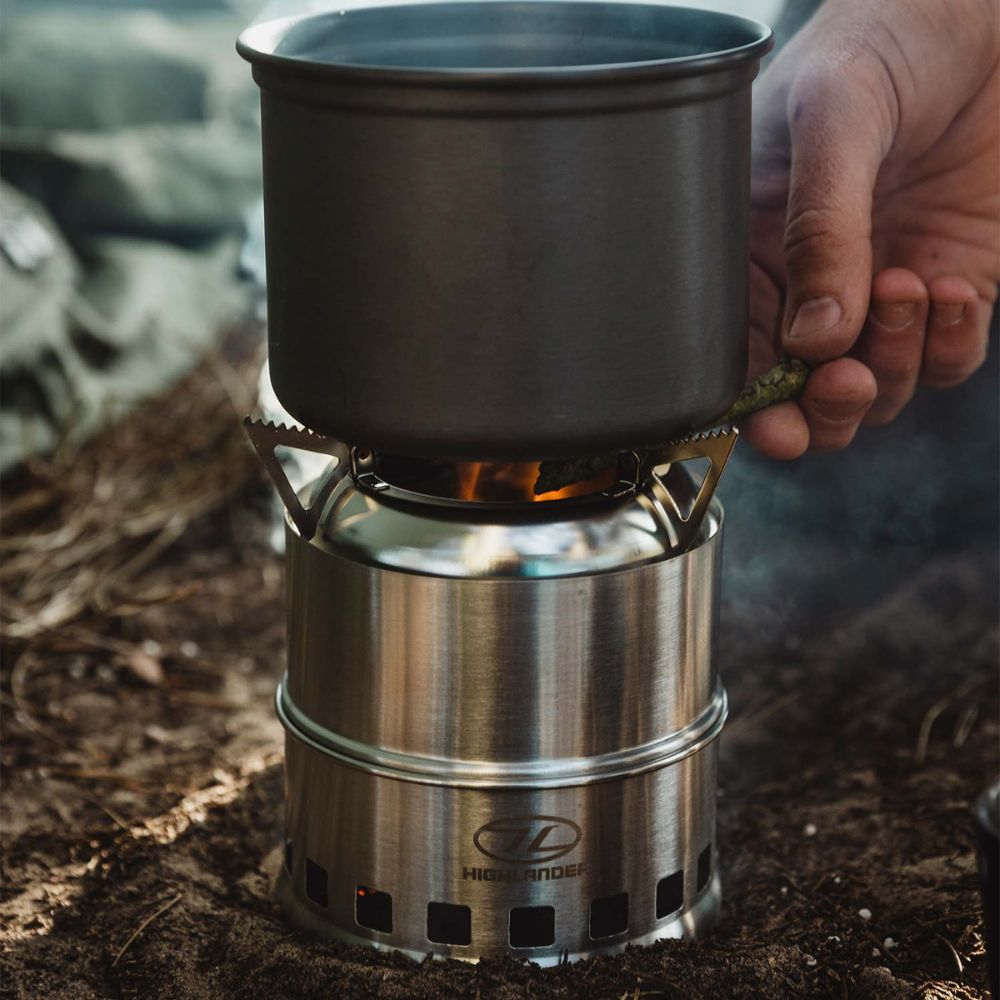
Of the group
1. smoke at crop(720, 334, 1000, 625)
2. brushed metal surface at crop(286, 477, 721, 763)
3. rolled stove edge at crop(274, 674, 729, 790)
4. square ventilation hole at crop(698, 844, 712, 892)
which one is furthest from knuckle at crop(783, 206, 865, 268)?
smoke at crop(720, 334, 1000, 625)

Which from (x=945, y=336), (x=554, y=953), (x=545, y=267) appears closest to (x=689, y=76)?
(x=545, y=267)

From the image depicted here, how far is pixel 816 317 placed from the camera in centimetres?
190

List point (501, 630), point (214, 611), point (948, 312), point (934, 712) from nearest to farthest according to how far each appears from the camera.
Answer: point (501, 630) → point (948, 312) → point (934, 712) → point (214, 611)

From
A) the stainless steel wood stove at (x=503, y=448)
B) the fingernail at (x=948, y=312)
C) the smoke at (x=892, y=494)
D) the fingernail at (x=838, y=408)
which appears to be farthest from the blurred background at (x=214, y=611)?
the fingernail at (x=948, y=312)

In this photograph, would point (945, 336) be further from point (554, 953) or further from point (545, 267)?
point (554, 953)

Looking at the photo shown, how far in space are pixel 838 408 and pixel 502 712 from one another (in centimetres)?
64

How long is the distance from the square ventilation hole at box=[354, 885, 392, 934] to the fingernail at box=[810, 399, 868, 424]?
828 millimetres

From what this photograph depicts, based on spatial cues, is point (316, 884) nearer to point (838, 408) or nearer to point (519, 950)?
point (519, 950)

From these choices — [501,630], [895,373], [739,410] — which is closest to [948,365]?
[895,373]

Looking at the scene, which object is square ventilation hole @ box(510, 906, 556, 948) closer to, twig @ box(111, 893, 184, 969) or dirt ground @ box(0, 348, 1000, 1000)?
dirt ground @ box(0, 348, 1000, 1000)

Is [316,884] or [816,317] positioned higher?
[816,317]

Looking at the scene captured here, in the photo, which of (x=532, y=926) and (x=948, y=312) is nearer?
(x=532, y=926)

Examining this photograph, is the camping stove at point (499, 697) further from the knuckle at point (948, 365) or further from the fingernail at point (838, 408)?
the knuckle at point (948, 365)

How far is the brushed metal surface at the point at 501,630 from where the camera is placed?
1587mm
